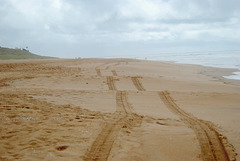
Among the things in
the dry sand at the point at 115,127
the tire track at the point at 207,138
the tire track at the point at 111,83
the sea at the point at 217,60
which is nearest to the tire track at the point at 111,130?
the dry sand at the point at 115,127

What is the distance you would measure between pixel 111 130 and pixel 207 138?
2.14m

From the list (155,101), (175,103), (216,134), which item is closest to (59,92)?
(155,101)

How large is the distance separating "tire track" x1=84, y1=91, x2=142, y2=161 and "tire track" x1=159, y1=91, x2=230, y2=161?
1.46 meters

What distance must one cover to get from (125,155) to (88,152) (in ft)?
2.23

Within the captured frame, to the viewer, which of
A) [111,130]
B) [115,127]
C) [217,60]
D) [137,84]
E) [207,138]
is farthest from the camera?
[217,60]

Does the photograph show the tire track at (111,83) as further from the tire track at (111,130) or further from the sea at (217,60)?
the sea at (217,60)

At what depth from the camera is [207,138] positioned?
13.8 feet

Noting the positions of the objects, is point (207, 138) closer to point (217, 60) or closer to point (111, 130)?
point (111, 130)

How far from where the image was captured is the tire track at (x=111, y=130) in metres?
3.46

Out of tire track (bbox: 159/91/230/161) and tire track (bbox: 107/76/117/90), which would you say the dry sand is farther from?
tire track (bbox: 107/76/117/90)

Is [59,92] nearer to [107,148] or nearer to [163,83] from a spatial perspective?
[107,148]

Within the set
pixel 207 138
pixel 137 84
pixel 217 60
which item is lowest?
pixel 207 138

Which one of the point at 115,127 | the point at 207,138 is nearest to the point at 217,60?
the point at 207,138

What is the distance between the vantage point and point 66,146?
11.9 ft
